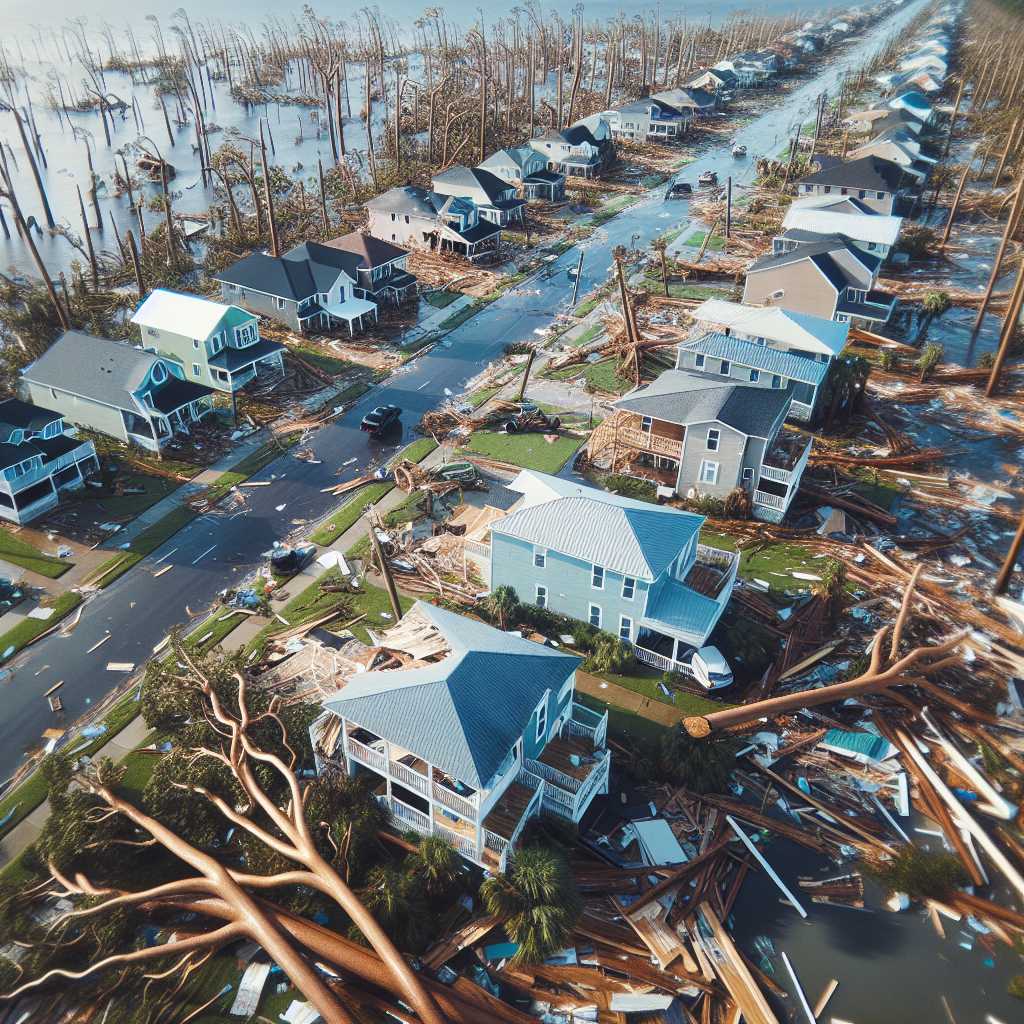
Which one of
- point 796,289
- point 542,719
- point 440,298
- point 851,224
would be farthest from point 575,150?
point 542,719

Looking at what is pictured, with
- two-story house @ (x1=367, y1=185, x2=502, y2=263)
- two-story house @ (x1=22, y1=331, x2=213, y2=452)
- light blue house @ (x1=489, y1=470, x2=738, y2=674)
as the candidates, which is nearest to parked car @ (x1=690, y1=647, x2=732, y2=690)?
light blue house @ (x1=489, y1=470, x2=738, y2=674)

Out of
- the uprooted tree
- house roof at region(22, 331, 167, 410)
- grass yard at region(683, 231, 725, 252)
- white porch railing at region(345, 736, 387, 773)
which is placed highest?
house roof at region(22, 331, 167, 410)

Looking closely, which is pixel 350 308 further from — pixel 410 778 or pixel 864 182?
pixel 864 182

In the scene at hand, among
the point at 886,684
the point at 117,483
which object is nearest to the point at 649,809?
the point at 886,684

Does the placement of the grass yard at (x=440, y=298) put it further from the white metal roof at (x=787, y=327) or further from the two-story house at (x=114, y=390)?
the two-story house at (x=114, y=390)

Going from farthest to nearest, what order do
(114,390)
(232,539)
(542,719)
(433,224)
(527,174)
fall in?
1. (527,174)
2. (433,224)
3. (114,390)
4. (232,539)
5. (542,719)

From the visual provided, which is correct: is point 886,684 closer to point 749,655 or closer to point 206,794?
point 749,655

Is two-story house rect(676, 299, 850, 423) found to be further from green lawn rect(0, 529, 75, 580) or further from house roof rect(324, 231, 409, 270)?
green lawn rect(0, 529, 75, 580)
